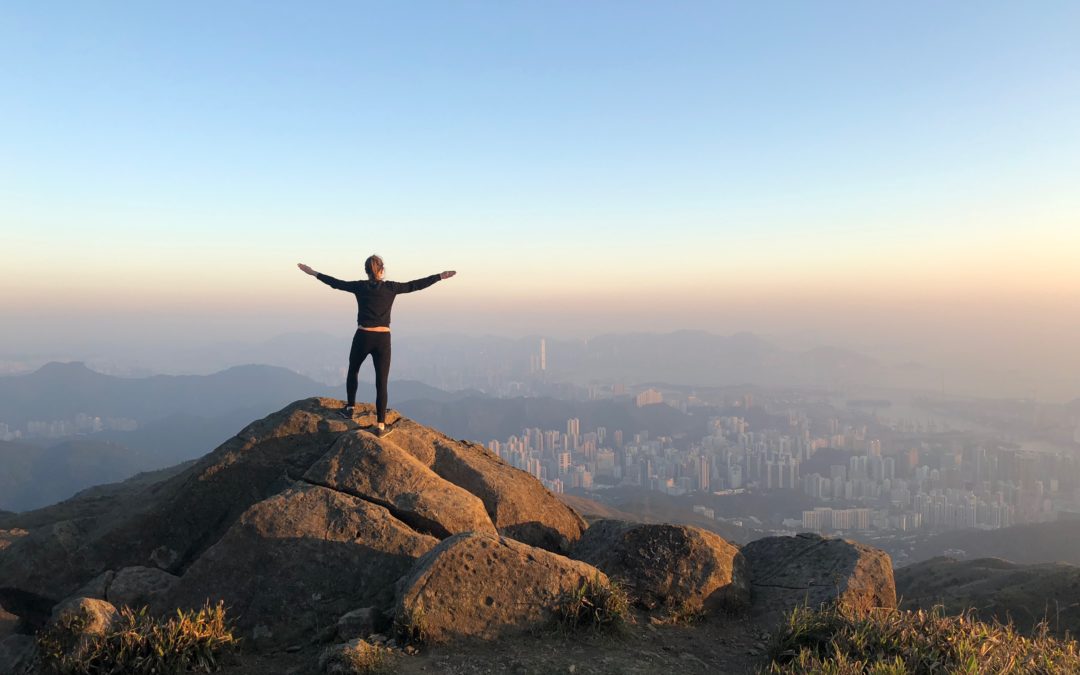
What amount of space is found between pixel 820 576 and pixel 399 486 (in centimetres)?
784

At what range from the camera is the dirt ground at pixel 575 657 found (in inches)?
262

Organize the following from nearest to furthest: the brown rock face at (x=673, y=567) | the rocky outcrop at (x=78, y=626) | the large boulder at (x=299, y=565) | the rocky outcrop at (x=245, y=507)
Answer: the rocky outcrop at (x=78, y=626) < the large boulder at (x=299, y=565) < the brown rock face at (x=673, y=567) < the rocky outcrop at (x=245, y=507)

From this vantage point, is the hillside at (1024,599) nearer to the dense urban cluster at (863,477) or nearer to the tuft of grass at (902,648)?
the tuft of grass at (902,648)

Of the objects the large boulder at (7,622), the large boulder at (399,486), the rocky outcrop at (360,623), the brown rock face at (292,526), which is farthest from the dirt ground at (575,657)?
the large boulder at (7,622)

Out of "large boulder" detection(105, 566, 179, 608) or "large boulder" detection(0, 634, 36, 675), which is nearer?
"large boulder" detection(0, 634, 36, 675)

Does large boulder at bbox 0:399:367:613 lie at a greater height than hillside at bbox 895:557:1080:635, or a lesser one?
greater

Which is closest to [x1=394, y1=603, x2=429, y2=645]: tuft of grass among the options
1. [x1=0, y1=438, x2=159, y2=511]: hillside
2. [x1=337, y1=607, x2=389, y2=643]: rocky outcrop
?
[x1=337, y1=607, x2=389, y2=643]: rocky outcrop

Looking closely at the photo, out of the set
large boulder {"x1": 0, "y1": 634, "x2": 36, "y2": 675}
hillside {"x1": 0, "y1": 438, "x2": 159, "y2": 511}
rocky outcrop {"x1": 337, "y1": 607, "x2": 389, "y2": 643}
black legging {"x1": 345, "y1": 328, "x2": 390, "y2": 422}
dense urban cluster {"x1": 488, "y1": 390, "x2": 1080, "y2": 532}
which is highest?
black legging {"x1": 345, "y1": 328, "x2": 390, "y2": 422}

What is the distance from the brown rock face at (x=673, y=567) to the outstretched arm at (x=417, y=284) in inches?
257

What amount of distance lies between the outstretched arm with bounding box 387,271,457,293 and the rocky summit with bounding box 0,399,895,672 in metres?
3.16

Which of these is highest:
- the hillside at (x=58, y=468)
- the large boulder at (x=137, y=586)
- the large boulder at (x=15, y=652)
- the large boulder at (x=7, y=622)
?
the large boulder at (x=137, y=586)

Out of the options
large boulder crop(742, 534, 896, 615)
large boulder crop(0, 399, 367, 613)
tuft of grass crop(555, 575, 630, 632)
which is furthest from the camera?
large boulder crop(0, 399, 367, 613)

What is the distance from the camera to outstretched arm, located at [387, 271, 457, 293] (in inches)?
504

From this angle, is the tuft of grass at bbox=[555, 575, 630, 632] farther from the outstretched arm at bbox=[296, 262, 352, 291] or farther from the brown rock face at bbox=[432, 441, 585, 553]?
the outstretched arm at bbox=[296, 262, 352, 291]
